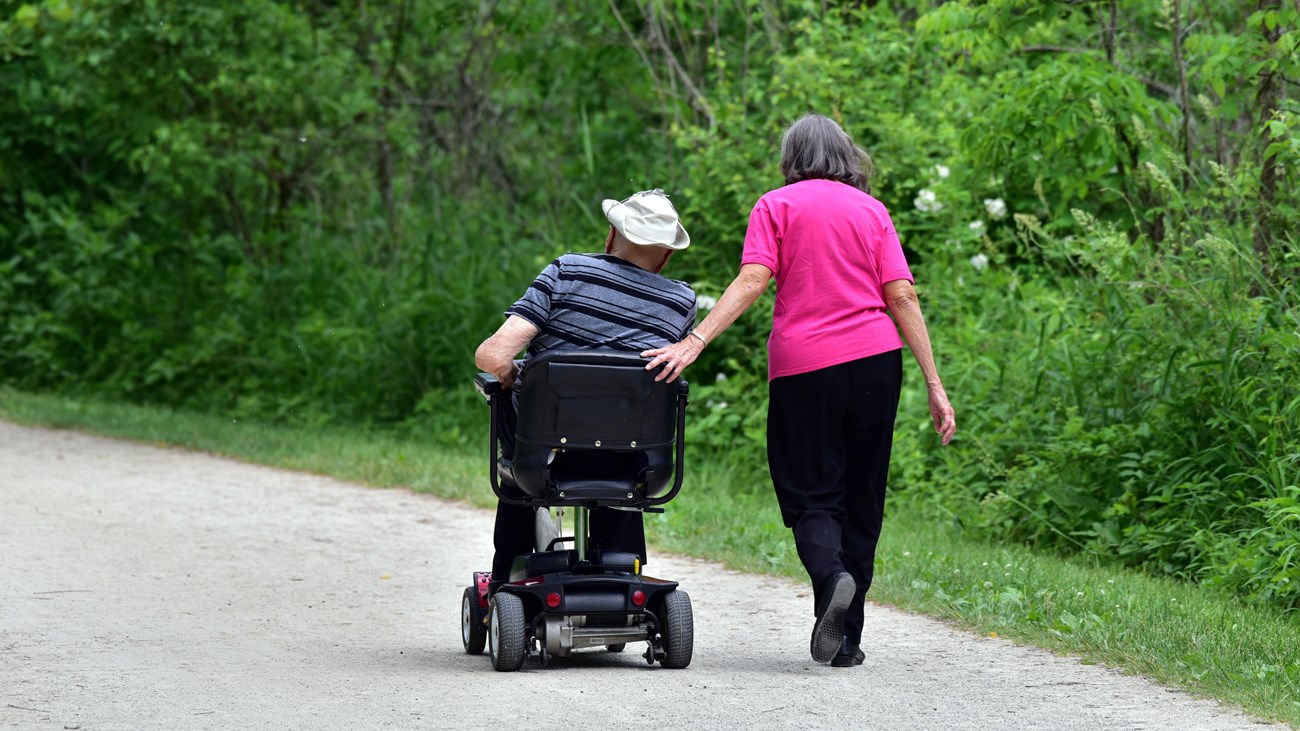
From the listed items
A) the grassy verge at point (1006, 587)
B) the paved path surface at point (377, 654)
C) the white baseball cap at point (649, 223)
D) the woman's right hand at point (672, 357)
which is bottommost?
the paved path surface at point (377, 654)

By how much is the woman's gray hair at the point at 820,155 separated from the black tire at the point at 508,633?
1.76 meters

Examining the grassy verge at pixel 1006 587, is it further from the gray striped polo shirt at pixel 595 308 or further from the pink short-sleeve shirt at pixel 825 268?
the gray striped polo shirt at pixel 595 308

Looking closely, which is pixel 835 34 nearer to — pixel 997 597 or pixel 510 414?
pixel 997 597

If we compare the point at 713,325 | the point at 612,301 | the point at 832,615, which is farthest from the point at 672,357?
the point at 832,615

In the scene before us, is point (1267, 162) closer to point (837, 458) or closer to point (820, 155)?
point (820, 155)

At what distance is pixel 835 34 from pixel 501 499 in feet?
23.1

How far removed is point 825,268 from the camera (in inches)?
222

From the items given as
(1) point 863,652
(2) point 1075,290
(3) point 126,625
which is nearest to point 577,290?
(1) point 863,652

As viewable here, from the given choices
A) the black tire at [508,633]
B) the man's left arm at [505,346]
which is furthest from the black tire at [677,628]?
the man's left arm at [505,346]

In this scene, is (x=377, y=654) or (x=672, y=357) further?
(x=377, y=654)

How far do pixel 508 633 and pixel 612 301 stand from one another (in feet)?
3.80

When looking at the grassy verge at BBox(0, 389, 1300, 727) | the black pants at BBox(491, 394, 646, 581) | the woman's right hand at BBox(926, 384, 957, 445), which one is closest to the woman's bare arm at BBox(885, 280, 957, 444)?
the woman's right hand at BBox(926, 384, 957, 445)

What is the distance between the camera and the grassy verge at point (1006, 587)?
556 cm

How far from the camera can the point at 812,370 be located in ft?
18.5
